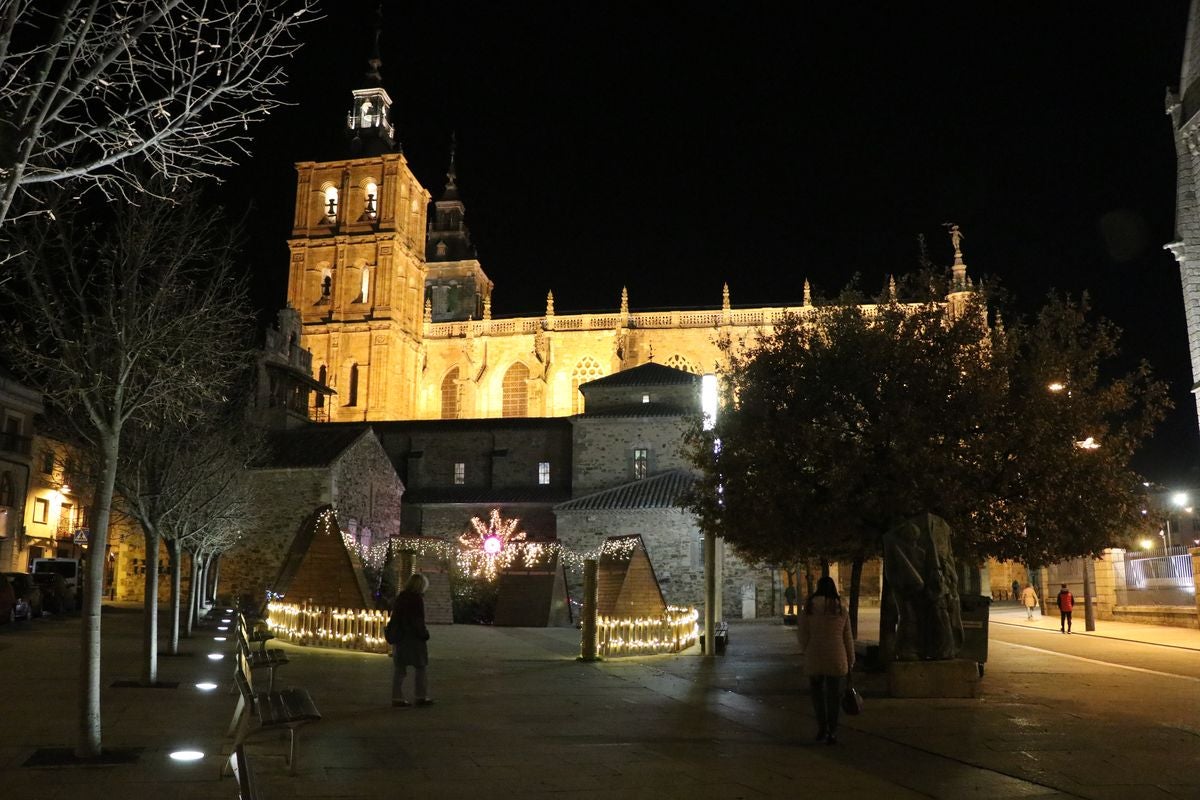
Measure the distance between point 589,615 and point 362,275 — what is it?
54.6m

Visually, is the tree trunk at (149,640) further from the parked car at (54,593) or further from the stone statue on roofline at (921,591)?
the parked car at (54,593)

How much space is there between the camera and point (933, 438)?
15.8 meters

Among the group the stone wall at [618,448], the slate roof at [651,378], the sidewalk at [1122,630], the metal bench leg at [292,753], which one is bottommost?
the sidewalk at [1122,630]

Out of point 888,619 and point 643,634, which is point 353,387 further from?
point 888,619

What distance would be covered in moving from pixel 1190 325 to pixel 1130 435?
17671mm

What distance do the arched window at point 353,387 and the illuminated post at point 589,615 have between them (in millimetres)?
49657

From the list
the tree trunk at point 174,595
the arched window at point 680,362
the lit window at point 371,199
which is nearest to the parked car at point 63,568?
the tree trunk at point 174,595

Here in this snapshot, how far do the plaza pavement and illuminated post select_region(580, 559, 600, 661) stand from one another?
78 cm

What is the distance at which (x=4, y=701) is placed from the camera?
433 inches

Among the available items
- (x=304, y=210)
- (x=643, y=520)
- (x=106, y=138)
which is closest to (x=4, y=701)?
(x=106, y=138)

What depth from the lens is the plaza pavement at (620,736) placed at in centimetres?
690

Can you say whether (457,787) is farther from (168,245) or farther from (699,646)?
(699,646)

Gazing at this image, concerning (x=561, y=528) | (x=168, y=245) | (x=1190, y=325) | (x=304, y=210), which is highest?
(x=304, y=210)

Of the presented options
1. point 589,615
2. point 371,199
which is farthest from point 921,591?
point 371,199
